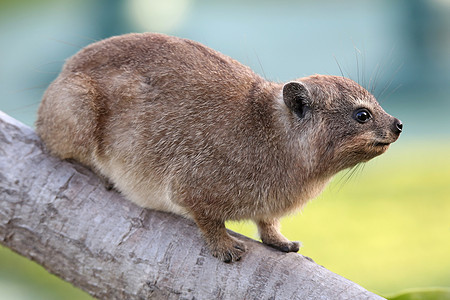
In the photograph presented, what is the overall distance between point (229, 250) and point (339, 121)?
3.66 ft

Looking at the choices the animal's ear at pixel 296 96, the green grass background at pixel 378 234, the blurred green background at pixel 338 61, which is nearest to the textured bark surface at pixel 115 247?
the animal's ear at pixel 296 96

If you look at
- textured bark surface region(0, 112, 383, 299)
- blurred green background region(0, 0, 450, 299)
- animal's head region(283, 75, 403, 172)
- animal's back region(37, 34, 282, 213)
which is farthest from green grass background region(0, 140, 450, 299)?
animal's back region(37, 34, 282, 213)

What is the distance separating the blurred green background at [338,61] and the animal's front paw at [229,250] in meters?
4.74

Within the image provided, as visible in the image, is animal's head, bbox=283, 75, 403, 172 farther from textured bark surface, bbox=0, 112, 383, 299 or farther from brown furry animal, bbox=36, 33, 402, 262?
textured bark surface, bbox=0, 112, 383, 299

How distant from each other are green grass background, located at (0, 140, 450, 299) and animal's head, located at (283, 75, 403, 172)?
3.38 metres

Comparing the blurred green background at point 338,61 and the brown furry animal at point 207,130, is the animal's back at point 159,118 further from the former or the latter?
the blurred green background at point 338,61

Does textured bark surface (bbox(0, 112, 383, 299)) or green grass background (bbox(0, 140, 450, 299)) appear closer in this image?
textured bark surface (bbox(0, 112, 383, 299))

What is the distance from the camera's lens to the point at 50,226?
4.02 metres

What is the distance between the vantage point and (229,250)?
3748mm

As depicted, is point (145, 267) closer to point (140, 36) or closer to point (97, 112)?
point (97, 112)

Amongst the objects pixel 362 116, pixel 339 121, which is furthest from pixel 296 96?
pixel 362 116

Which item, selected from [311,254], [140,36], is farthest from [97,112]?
[311,254]

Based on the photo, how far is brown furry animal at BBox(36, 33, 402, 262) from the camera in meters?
3.86

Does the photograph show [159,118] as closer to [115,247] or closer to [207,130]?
[207,130]
